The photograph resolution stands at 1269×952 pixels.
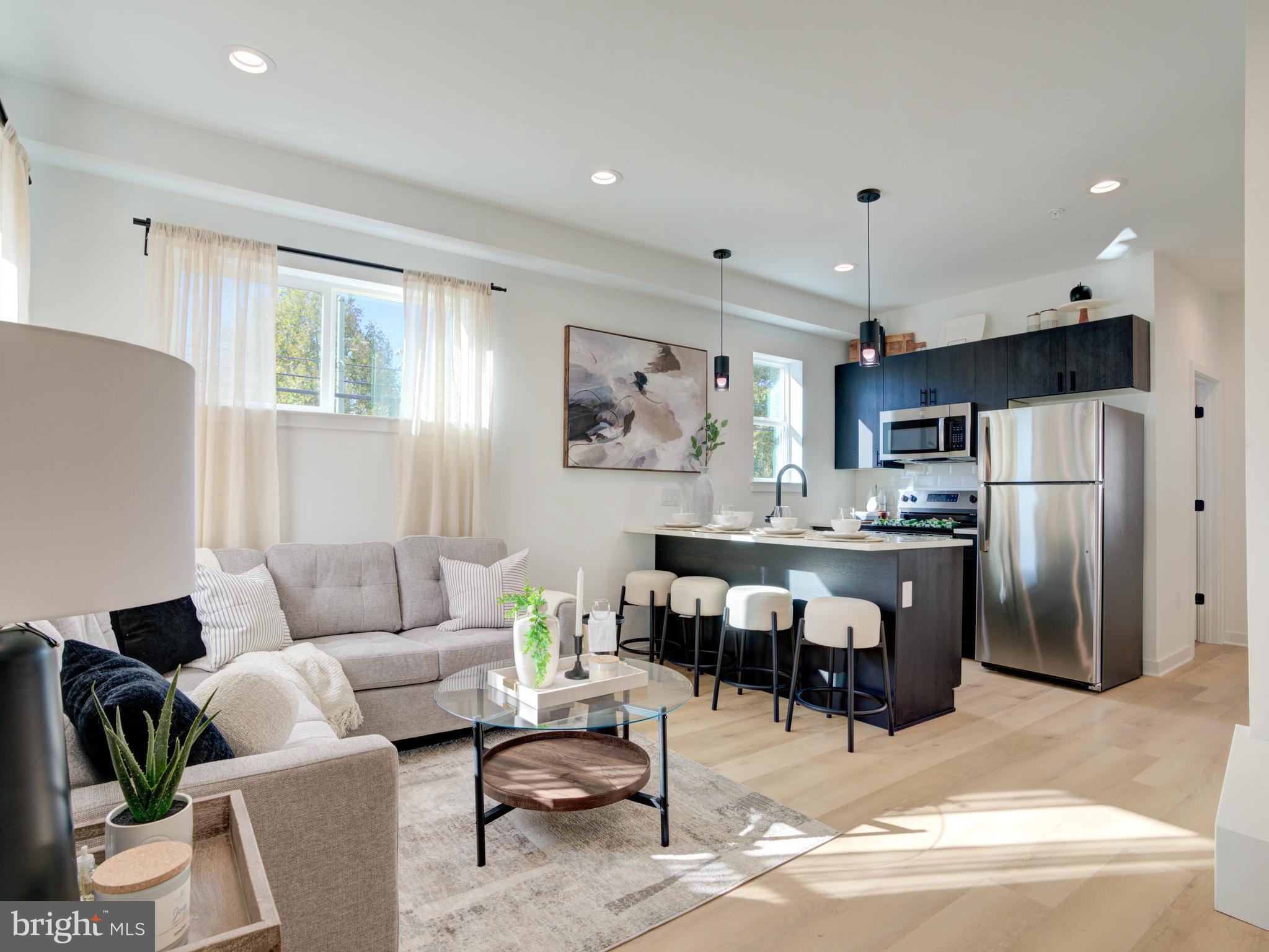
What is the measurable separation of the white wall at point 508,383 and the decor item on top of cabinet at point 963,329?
41.4 inches

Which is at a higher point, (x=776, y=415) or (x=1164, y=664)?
(x=776, y=415)

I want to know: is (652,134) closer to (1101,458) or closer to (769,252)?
(769,252)

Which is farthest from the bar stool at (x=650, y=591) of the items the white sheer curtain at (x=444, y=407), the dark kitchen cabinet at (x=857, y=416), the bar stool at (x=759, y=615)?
the dark kitchen cabinet at (x=857, y=416)

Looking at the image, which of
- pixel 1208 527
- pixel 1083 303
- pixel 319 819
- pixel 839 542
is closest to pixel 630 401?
pixel 839 542

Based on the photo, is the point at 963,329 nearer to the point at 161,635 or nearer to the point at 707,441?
the point at 707,441

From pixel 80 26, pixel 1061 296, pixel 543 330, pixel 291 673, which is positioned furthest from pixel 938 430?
pixel 80 26

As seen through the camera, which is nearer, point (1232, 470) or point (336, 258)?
point (336, 258)

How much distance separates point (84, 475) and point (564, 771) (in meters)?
2.03

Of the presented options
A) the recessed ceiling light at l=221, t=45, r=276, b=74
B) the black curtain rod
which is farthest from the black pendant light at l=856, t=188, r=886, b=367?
the recessed ceiling light at l=221, t=45, r=276, b=74

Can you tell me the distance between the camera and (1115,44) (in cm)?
248

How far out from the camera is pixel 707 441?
17.2ft

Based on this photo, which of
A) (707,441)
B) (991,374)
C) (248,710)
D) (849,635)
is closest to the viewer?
(248,710)

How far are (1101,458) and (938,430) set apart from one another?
1.33 meters

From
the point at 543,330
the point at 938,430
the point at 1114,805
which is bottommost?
the point at 1114,805
